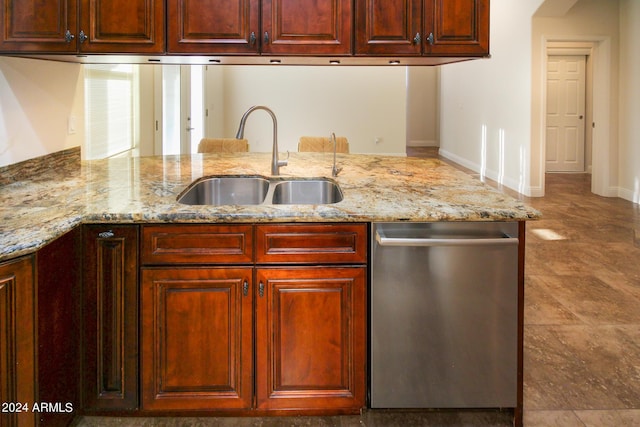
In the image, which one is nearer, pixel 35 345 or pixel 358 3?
pixel 35 345

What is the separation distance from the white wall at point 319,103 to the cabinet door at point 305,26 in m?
6.93

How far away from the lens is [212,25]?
8.61 feet

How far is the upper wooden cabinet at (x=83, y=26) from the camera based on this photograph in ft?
8.29

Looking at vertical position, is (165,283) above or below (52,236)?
below

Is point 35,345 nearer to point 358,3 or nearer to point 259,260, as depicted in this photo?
point 259,260

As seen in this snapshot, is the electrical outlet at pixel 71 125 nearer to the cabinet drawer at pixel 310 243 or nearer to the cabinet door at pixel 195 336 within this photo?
the cabinet door at pixel 195 336

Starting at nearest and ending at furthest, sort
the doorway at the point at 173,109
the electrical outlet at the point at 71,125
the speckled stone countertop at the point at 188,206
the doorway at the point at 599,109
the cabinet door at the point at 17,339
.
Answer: the cabinet door at the point at 17,339 < the speckled stone countertop at the point at 188,206 < the electrical outlet at the point at 71,125 < the doorway at the point at 173,109 < the doorway at the point at 599,109

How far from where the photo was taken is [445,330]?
2.17 metres

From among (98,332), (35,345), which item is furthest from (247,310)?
(35,345)

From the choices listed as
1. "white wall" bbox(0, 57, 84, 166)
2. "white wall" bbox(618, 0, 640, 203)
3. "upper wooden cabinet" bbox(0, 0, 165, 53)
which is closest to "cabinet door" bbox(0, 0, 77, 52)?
"upper wooden cabinet" bbox(0, 0, 165, 53)

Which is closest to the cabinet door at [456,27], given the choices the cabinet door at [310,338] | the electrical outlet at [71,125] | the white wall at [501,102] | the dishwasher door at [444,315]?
the dishwasher door at [444,315]

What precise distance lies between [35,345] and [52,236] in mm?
337

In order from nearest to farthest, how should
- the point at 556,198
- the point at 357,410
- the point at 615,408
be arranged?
the point at 357,410, the point at 615,408, the point at 556,198

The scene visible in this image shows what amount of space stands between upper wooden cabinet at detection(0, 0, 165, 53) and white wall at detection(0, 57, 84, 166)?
7.2 inches
